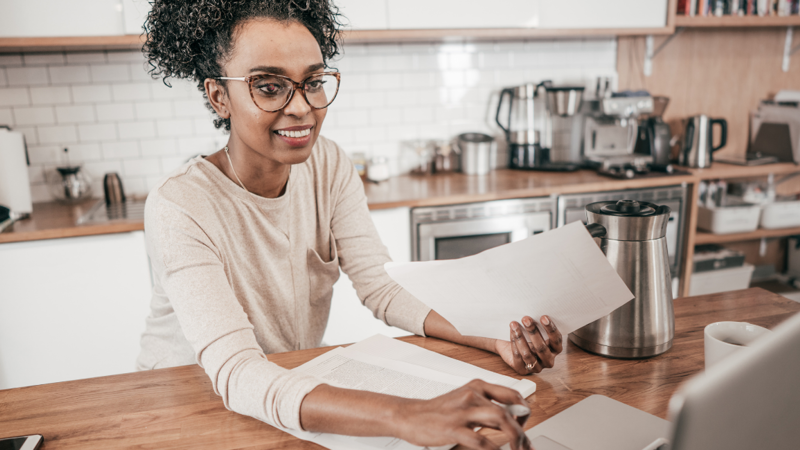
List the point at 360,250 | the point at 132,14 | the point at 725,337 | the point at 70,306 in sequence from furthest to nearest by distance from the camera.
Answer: the point at 132,14 < the point at 70,306 < the point at 360,250 < the point at 725,337

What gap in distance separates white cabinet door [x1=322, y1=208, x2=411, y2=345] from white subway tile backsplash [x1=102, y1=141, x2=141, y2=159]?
4.06ft

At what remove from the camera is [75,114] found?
256cm

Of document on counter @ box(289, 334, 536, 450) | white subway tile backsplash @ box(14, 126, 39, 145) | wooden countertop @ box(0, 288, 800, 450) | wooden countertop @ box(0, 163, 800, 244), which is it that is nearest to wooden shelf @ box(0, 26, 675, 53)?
white subway tile backsplash @ box(14, 126, 39, 145)

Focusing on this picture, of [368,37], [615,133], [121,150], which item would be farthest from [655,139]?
[121,150]

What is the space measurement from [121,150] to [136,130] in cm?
12

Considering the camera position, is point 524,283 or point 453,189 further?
point 453,189

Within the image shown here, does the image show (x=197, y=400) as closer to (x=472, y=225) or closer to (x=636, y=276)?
(x=636, y=276)

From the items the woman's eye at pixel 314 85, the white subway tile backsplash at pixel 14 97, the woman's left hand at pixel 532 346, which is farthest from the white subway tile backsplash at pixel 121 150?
the woman's left hand at pixel 532 346

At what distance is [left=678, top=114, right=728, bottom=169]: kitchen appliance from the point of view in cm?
286

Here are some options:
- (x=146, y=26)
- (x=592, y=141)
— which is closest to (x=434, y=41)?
(x=592, y=141)

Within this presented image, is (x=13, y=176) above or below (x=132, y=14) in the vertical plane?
below

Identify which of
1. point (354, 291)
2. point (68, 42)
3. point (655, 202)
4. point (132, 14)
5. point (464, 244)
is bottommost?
point (354, 291)

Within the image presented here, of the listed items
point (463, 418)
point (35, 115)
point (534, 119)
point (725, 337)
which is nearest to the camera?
point (463, 418)

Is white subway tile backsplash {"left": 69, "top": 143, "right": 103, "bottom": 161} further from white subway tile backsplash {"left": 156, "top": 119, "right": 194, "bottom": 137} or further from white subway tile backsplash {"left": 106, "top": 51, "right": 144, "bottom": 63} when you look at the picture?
white subway tile backsplash {"left": 106, "top": 51, "right": 144, "bottom": 63}
